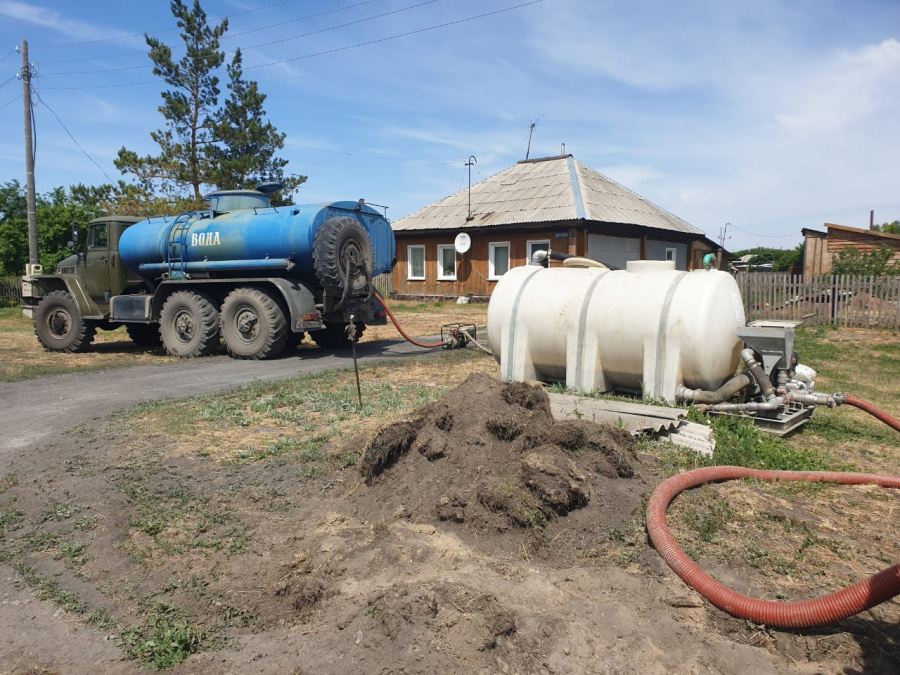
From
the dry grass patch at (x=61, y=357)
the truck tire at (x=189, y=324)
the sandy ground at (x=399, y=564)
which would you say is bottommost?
the sandy ground at (x=399, y=564)

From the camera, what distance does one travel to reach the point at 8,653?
2.96 meters

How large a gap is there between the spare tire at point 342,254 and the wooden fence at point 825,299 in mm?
9796

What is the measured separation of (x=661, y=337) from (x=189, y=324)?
938 centimetres

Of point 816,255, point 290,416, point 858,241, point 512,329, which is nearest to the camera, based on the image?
point 290,416

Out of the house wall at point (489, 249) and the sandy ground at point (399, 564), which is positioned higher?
the house wall at point (489, 249)

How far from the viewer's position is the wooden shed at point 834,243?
2603cm

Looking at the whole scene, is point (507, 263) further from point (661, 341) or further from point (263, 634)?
point (263, 634)

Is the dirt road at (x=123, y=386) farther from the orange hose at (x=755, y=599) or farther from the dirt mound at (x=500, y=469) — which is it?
the orange hose at (x=755, y=599)

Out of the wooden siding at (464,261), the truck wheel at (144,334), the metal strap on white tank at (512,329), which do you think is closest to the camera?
the metal strap on white tank at (512,329)

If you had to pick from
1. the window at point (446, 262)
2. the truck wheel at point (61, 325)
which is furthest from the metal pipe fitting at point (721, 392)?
the window at point (446, 262)

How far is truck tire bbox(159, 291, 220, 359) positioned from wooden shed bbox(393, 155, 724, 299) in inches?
516

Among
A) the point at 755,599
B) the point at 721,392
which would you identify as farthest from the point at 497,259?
the point at 755,599

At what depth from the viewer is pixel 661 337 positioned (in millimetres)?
6609

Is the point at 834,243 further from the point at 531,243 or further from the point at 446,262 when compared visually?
the point at 446,262
